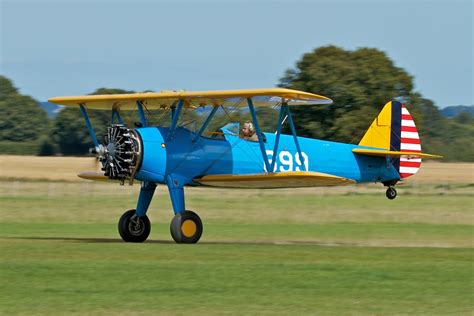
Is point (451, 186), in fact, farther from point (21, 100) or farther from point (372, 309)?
point (21, 100)

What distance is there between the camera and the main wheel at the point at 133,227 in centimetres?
1764

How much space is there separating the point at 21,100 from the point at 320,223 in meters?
70.4

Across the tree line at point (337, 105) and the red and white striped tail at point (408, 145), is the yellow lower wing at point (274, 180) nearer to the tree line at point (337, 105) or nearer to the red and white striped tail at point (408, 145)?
the red and white striped tail at point (408, 145)

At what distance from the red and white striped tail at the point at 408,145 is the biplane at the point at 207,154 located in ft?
0.10

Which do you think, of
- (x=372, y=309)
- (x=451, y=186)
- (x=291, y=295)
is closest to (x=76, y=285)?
(x=291, y=295)

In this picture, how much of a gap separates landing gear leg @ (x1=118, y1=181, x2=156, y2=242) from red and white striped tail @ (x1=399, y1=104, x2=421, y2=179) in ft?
18.1

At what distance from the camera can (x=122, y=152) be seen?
16.4 m

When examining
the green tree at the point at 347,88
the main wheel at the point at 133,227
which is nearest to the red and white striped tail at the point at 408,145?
the main wheel at the point at 133,227

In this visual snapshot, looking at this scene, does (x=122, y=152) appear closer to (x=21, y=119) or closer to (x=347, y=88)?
(x=347, y=88)

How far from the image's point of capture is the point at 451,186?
4041 centimetres

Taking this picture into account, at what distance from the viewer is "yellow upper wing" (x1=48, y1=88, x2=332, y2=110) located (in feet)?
52.7

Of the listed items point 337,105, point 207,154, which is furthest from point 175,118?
point 337,105

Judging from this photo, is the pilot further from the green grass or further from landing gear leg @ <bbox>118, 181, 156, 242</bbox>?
the green grass

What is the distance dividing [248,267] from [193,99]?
4881mm
